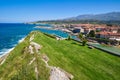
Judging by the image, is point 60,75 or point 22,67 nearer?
point 60,75

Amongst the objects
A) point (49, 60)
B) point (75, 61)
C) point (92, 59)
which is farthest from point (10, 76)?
point (92, 59)

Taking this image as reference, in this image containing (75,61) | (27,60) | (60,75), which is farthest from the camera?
(75,61)

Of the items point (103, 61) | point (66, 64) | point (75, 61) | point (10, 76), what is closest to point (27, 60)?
point (10, 76)

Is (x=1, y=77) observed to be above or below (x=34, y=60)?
below

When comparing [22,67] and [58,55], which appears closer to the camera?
[22,67]

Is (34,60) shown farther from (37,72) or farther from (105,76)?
(105,76)

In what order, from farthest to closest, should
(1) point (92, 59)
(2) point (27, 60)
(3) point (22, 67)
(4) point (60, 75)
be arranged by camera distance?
(1) point (92, 59)
(2) point (27, 60)
(3) point (22, 67)
(4) point (60, 75)

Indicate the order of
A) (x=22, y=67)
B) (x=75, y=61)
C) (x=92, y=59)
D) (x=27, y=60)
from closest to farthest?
(x=22, y=67) < (x=27, y=60) < (x=75, y=61) < (x=92, y=59)

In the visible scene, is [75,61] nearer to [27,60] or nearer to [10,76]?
[27,60]

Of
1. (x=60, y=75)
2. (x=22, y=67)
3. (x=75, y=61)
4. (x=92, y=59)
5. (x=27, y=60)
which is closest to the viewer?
(x=60, y=75)
